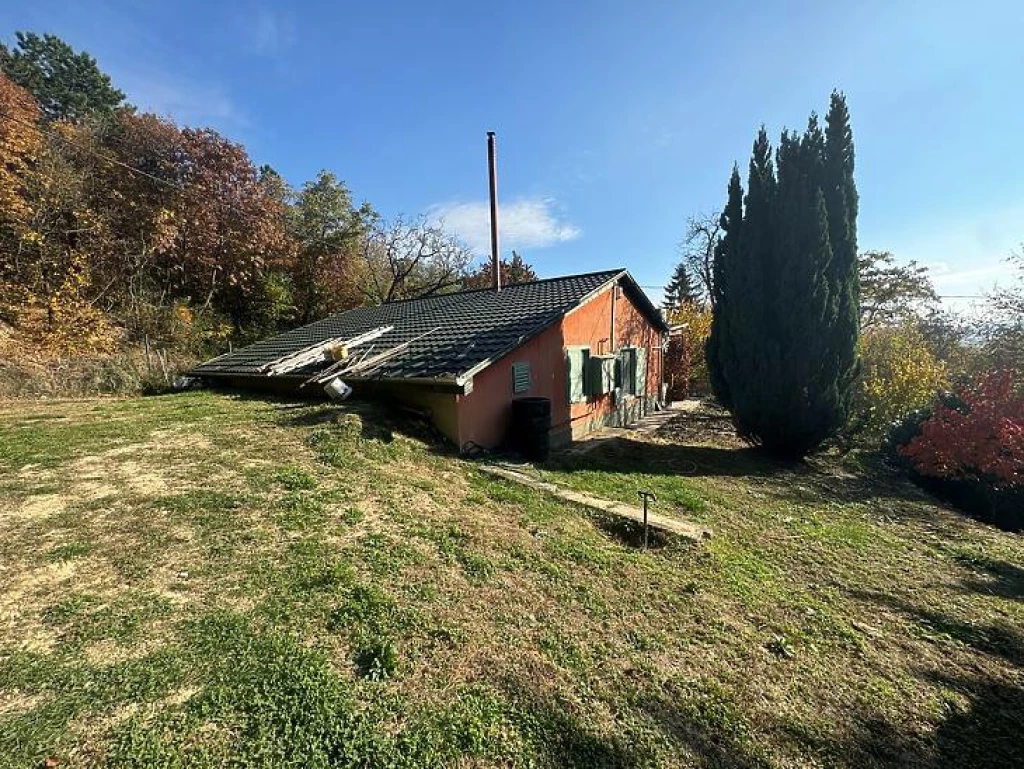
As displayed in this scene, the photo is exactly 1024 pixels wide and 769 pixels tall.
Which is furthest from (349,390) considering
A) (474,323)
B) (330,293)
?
(330,293)

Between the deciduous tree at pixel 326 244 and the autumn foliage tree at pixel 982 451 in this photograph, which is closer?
the autumn foliage tree at pixel 982 451

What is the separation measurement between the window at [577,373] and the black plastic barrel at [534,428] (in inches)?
83.5

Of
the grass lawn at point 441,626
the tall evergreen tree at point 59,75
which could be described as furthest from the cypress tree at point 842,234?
the tall evergreen tree at point 59,75

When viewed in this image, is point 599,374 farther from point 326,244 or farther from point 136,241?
point 326,244

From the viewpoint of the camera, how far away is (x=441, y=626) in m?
3.29

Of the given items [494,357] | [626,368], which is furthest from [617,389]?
[494,357]

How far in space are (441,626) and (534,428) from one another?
523cm

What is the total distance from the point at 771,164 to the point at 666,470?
7.46m

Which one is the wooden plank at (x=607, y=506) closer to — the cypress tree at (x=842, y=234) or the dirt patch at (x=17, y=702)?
the dirt patch at (x=17, y=702)

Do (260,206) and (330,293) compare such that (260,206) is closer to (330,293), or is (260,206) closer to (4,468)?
(330,293)

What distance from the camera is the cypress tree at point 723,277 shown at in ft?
34.9

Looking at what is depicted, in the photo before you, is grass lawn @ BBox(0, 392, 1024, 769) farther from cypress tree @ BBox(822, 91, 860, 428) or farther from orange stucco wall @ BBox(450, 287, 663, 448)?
cypress tree @ BBox(822, 91, 860, 428)

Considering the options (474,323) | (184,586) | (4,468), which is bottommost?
(184,586)

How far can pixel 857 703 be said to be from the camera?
3127 mm
